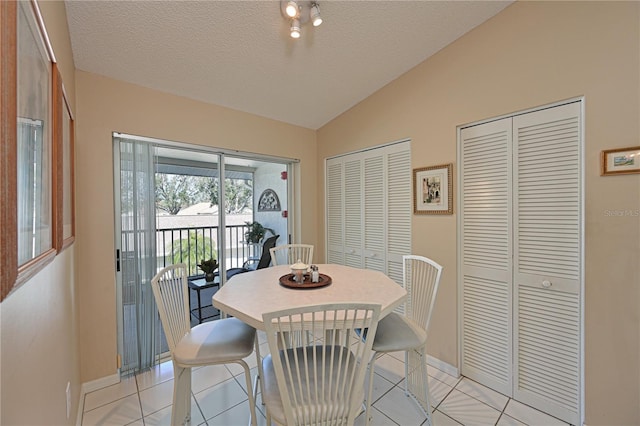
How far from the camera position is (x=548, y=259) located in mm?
1872

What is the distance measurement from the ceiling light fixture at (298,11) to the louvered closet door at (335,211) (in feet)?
5.83

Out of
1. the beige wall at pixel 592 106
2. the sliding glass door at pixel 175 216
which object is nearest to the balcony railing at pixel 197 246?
the sliding glass door at pixel 175 216

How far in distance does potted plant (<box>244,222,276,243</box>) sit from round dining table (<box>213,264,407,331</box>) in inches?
43.7

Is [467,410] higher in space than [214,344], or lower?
lower

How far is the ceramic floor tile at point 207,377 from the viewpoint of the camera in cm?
219

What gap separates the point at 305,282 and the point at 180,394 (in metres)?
0.96

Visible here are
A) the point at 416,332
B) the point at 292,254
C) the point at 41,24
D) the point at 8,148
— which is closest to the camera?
the point at 8,148

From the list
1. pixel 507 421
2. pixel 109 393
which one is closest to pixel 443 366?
pixel 507 421

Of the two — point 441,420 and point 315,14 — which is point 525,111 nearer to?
point 315,14

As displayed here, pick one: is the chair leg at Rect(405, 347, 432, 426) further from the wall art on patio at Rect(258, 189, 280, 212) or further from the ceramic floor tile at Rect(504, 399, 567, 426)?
the wall art on patio at Rect(258, 189, 280, 212)

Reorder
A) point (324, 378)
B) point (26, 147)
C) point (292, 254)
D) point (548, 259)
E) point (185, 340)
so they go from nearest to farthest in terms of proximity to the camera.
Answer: point (26, 147)
point (324, 378)
point (185, 340)
point (548, 259)
point (292, 254)

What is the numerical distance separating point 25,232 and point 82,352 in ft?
6.44

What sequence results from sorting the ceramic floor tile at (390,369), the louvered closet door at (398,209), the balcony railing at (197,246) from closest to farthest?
the ceramic floor tile at (390,369), the balcony railing at (197,246), the louvered closet door at (398,209)

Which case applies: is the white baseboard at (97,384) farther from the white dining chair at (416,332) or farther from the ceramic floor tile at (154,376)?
the white dining chair at (416,332)
